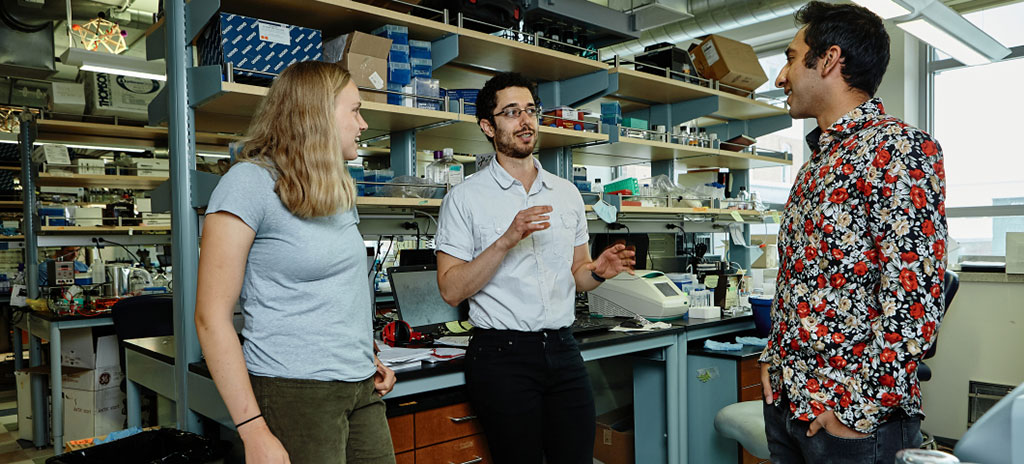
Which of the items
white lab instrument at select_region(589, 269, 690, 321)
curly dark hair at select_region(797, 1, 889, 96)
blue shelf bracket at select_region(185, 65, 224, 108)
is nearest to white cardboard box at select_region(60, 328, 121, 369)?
blue shelf bracket at select_region(185, 65, 224, 108)

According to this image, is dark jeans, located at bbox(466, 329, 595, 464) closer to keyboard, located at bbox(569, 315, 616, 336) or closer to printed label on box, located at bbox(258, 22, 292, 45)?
keyboard, located at bbox(569, 315, 616, 336)

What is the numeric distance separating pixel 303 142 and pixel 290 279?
A: 0.85 feet

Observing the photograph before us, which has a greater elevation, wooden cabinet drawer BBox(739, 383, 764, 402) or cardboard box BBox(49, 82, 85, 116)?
cardboard box BBox(49, 82, 85, 116)

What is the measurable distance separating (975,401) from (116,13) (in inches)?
277

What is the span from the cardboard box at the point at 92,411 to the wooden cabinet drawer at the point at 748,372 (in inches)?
127

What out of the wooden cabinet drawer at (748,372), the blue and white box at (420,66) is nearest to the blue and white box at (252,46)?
the blue and white box at (420,66)

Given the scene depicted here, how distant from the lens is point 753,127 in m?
4.55

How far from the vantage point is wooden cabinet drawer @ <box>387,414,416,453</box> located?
1898 millimetres

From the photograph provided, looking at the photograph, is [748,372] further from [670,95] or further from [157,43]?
[157,43]

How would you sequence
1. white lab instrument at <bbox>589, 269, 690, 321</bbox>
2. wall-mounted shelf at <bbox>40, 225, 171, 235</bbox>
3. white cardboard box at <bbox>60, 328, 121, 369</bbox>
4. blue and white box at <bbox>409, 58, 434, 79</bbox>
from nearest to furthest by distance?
blue and white box at <bbox>409, 58, 434, 79</bbox> → white lab instrument at <bbox>589, 269, 690, 321</bbox> → white cardboard box at <bbox>60, 328, 121, 369</bbox> → wall-mounted shelf at <bbox>40, 225, 171, 235</bbox>

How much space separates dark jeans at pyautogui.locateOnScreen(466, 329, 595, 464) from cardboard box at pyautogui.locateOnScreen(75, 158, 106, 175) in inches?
155

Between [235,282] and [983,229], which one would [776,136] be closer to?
[983,229]

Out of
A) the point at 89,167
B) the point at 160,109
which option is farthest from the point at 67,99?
the point at 160,109

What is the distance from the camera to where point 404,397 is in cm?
198
